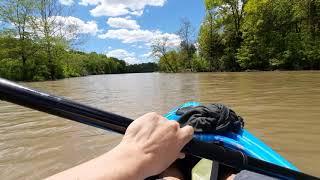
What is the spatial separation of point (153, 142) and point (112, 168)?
14cm

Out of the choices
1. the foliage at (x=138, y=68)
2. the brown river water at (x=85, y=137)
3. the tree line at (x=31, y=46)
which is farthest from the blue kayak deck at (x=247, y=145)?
the foliage at (x=138, y=68)

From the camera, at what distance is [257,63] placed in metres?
33.4

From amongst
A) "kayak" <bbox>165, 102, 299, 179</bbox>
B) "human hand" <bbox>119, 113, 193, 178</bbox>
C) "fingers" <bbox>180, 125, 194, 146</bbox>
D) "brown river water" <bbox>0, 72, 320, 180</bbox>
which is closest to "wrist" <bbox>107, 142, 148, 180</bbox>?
"human hand" <bbox>119, 113, 193, 178</bbox>

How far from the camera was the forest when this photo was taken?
91.2 feet

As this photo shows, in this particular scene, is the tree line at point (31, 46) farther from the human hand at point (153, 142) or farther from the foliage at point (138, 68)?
the foliage at point (138, 68)

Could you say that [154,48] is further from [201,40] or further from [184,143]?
[184,143]

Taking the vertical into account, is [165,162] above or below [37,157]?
above

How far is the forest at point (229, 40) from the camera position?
27812 millimetres

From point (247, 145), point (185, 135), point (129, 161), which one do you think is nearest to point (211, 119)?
point (247, 145)

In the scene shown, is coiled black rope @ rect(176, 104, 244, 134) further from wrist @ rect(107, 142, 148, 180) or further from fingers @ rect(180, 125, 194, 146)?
wrist @ rect(107, 142, 148, 180)

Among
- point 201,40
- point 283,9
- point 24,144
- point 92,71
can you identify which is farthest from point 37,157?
point 92,71

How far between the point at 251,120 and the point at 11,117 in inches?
157

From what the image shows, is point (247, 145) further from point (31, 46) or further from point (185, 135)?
point (31, 46)

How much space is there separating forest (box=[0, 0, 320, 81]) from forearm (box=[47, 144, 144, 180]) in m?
28.2
